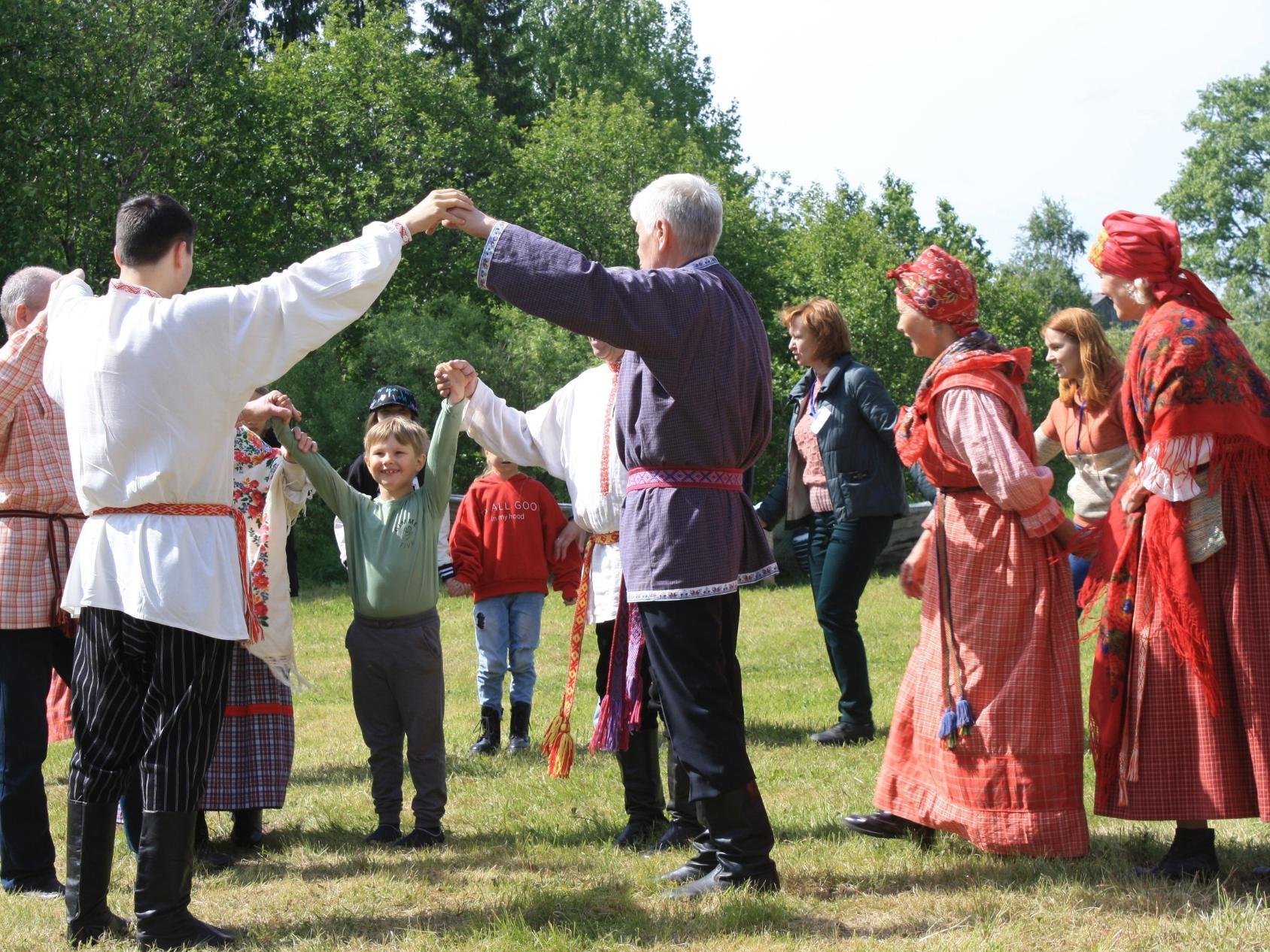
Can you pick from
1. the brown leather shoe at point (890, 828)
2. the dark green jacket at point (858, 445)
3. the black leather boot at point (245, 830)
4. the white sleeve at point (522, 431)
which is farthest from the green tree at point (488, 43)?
the brown leather shoe at point (890, 828)

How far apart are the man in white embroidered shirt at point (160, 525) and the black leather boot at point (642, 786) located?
153cm

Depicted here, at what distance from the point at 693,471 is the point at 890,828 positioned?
4.99 feet

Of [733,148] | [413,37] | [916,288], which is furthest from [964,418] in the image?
[733,148]

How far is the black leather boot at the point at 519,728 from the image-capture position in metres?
6.64

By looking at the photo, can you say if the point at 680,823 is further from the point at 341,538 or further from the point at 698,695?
the point at 341,538

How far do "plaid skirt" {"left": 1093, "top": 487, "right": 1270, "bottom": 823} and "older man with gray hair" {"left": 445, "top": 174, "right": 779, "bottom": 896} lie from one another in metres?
1.20

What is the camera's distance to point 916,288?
4.31 m

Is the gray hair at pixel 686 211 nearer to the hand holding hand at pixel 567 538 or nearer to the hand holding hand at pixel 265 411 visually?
the hand holding hand at pixel 265 411

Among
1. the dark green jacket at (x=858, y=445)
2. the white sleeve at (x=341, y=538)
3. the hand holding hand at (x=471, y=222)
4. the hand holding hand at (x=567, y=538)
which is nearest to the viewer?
the hand holding hand at (x=471, y=222)

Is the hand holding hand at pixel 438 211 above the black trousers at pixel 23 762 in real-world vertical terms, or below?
above

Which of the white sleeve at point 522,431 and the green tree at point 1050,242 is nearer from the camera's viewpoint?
the white sleeve at point 522,431

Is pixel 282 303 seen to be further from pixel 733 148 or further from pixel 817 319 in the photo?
pixel 733 148

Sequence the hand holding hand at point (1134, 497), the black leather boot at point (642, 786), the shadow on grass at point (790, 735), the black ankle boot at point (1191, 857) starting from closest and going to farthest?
1. the black ankle boot at point (1191, 857)
2. the hand holding hand at point (1134, 497)
3. the black leather boot at point (642, 786)
4. the shadow on grass at point (790, 735)

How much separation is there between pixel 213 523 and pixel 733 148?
37.0 m
